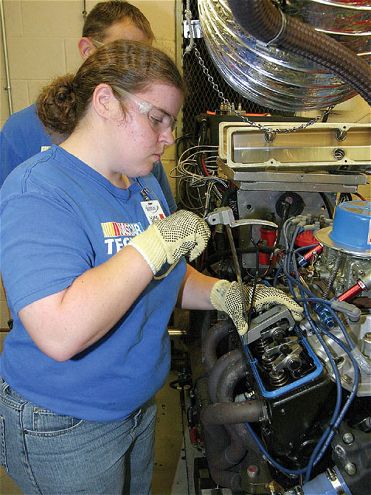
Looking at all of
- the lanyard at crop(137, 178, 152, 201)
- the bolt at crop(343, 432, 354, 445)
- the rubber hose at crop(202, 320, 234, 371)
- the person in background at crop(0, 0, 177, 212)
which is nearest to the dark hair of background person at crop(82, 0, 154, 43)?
the person in background at crop(0, 0, 177, 212)

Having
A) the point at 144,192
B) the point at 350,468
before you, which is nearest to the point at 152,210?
the point at 144,192

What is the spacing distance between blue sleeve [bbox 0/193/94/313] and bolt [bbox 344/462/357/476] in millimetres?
624

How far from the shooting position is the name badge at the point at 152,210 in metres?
1.02

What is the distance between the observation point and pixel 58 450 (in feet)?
2.92

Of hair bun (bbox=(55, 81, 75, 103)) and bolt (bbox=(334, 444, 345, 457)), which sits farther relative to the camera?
hair bun (bbox=(55, 81, 75, 103))

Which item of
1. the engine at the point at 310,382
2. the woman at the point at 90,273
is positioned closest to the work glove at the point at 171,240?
the woman at the point at 90,273

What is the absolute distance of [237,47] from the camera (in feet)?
2.83

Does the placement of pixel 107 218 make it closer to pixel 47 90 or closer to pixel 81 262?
pixel 81 262

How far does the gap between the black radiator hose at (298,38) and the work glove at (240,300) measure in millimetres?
559

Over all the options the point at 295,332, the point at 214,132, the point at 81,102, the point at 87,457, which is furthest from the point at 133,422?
the point at 214,132

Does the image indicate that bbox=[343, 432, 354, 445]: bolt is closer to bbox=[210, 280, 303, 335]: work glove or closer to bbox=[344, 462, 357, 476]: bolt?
bbox=[344, 462, 357, 476]: bolt

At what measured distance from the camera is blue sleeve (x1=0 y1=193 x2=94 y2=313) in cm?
68

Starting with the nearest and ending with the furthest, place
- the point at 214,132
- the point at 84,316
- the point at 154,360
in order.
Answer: the point at 84,316 → the point at 154,360 → the point at 214,132

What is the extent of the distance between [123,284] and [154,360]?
0.32 meters
